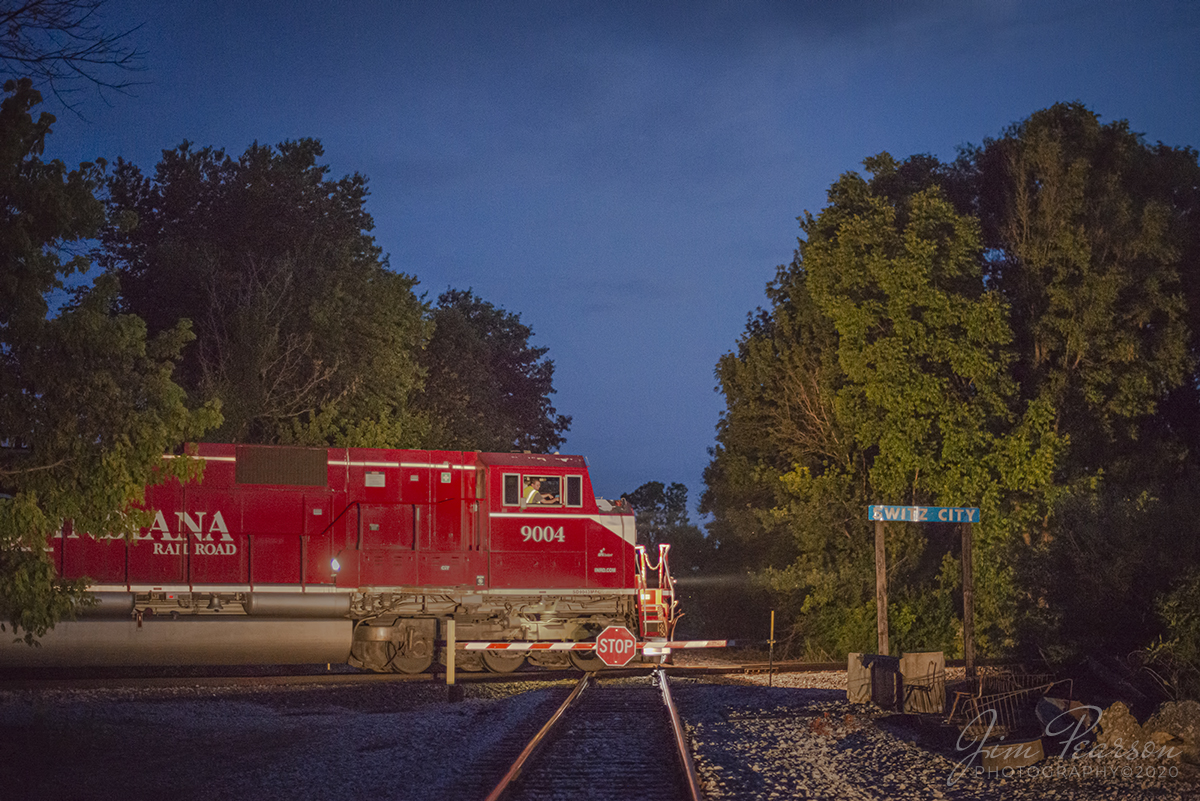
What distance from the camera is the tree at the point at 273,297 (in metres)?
26.1

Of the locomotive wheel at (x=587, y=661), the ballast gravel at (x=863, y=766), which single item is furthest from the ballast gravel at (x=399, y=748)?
the locomotive wheel at (x=587, y=661)

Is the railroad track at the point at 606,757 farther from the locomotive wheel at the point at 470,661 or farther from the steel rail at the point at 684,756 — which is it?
the locomotive wheel at the point at 470,661

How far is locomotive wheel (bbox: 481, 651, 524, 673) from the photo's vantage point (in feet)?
61.6

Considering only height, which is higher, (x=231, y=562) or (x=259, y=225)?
(x=259, y=225)

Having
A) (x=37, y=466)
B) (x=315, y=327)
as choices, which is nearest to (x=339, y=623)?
(x=37, y=466)

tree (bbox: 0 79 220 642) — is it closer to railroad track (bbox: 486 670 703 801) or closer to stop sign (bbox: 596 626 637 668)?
railroad track (bbox: 486 670 703 801)

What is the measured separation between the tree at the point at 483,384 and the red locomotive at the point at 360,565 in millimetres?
12242

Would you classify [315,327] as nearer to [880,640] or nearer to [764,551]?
[764,551]

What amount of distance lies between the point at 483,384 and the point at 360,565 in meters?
22.8

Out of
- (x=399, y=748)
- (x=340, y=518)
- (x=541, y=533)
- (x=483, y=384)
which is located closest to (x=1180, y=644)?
(x=399, y=748)

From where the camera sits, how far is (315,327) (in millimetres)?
26734

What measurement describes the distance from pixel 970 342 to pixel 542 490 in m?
10.5

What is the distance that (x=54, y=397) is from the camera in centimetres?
1059

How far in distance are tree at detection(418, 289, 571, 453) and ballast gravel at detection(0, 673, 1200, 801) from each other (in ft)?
56.7
